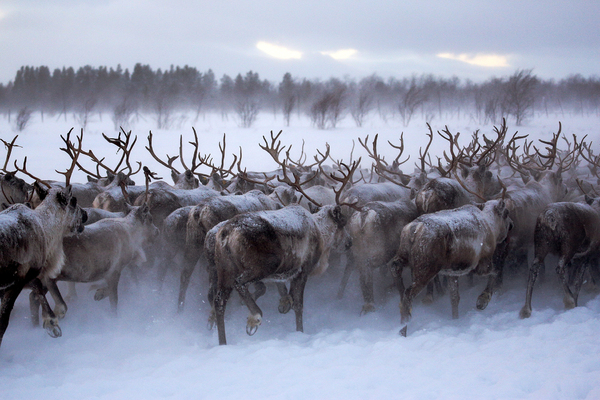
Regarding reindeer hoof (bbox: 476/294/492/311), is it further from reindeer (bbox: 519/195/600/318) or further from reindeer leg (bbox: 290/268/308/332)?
reindeer leg (bbox: 290/268/308/332)

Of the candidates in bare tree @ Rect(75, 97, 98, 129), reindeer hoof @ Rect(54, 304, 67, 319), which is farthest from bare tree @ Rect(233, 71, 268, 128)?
reindeer hoof @ Rect(54, 304, 67, 319)

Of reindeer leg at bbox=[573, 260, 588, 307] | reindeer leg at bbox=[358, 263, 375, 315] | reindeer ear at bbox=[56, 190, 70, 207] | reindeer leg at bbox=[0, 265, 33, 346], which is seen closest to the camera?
reindeer leg at bbox=[0, 265, 33, 346]

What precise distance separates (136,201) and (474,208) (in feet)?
15.1

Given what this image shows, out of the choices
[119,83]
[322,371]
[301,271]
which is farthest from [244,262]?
[119,83]

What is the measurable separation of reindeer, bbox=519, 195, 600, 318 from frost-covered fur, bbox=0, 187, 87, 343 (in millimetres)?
5166

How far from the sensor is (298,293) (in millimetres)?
5230

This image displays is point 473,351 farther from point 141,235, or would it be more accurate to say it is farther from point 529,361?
point 141,235

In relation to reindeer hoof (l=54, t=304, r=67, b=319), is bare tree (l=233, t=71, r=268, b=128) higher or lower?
higher

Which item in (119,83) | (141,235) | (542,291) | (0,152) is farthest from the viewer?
(119,83)

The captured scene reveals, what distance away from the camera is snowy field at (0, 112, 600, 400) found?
379 cm

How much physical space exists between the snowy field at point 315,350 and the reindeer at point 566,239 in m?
0.25

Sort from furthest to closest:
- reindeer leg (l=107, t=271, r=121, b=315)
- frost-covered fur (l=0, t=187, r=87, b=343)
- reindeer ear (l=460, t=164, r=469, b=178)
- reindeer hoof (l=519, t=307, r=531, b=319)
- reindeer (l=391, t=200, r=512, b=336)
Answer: reindeer ear (l=460, t=164, r=469, b=178), reindeer hoof (l=519, t=307, r=531, b=319), reindeer leg (l=107, t=271, r=121, b=315), reindeer (l=391, t=200, r=512, b=336), frost-covered fur (l=0, t=187, r=87, b=343)

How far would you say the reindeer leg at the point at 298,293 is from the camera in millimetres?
5211

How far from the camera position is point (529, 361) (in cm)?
425
